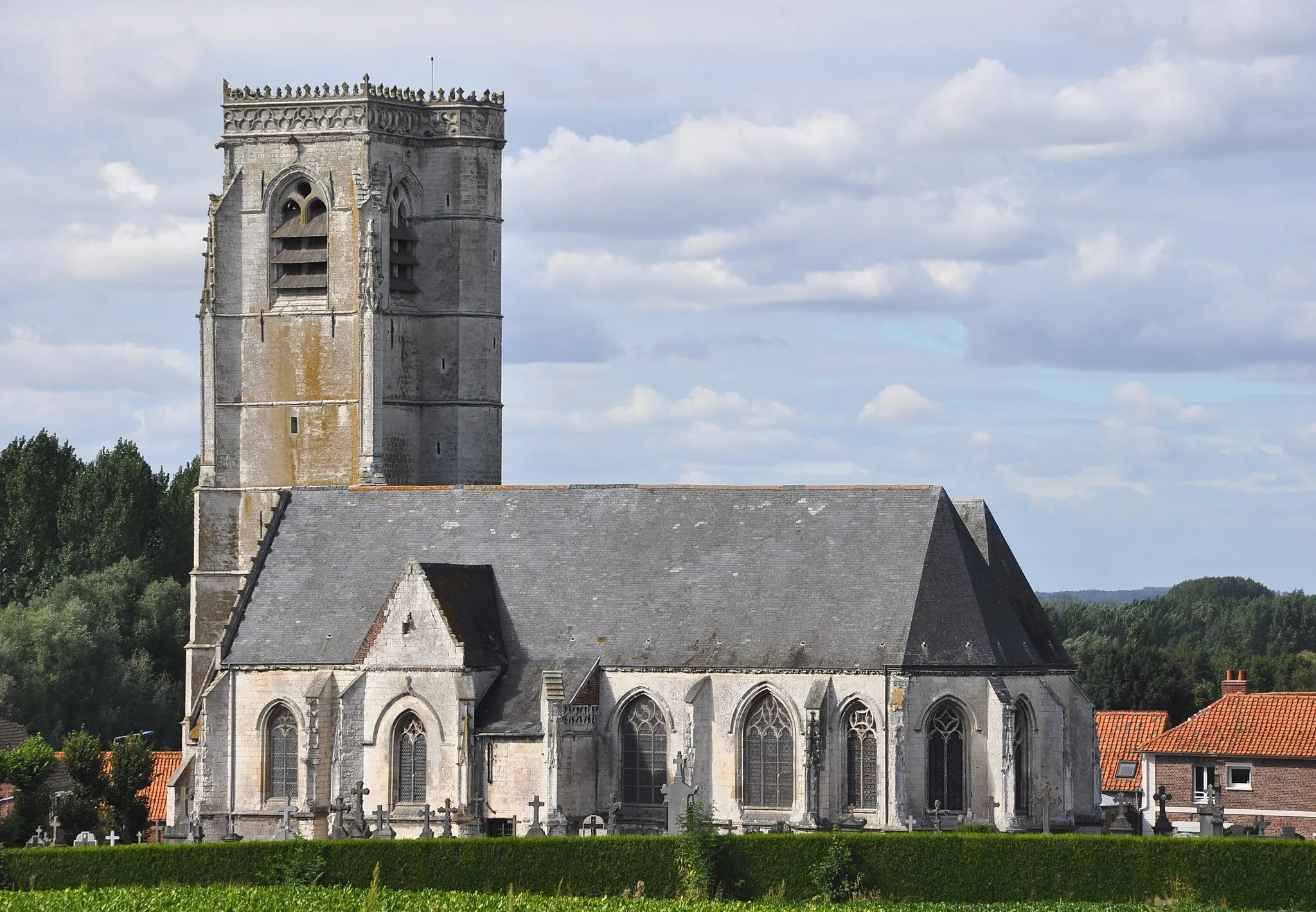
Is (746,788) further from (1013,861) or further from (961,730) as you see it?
(1013,861)

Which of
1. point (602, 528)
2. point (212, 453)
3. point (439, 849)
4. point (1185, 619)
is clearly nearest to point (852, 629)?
point (602, 528)

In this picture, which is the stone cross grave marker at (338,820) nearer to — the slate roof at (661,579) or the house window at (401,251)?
the slate roof at (661,579)

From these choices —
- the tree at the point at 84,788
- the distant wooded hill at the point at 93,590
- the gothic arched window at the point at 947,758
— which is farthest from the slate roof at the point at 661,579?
the distant wooded hill at the point at 93,590

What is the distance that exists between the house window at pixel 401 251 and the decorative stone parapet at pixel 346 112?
192cm

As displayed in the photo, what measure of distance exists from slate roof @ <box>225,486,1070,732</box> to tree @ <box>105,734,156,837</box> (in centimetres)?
431

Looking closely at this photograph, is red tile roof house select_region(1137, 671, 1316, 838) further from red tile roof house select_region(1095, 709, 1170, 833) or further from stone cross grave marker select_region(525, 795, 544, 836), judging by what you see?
stone cross grave marker select_region(525, 795, 544, 836)

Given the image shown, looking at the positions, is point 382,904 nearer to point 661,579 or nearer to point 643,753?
point 643,753

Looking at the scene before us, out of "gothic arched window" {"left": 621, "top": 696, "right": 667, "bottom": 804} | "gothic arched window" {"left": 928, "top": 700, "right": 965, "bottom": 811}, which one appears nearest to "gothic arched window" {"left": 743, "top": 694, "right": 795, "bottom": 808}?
"gothic arched window" {"left": 621, "top": 696, "right": 667, "bottom": 804}

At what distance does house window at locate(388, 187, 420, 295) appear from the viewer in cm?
6988

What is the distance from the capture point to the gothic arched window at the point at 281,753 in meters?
58.9

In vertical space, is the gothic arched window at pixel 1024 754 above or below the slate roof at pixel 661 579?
below

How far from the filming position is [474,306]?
2790 inches

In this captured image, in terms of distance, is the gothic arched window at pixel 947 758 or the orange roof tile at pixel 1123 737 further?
the orange roof tile at pixel 1123 737

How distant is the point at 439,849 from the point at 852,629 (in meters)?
10.9
